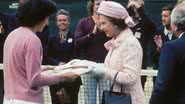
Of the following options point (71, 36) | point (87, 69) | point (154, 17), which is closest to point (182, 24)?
point (87, 69)

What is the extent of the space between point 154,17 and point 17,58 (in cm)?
579

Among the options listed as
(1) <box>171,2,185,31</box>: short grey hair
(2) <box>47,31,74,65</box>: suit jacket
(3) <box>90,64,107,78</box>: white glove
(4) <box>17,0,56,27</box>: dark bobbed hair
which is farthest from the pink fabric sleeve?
(2) <box>47,31,74,65</box>: suit jacket

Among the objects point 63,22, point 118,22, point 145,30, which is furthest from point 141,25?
point 118,22

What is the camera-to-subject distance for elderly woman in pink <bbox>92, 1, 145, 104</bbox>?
5.18 metres

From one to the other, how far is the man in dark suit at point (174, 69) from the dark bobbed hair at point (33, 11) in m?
1.01

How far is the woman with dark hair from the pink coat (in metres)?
0.54

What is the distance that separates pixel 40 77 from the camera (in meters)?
4.79

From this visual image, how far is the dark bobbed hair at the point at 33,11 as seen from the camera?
4.84 meters

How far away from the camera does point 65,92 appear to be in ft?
18.6

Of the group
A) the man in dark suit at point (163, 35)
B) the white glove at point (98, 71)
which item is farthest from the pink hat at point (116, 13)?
the man in dark suit at point (163, 35)

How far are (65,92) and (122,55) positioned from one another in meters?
0.76

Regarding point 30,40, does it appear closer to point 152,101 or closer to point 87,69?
point 87,69

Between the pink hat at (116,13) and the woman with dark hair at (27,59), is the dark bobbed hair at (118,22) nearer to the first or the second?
the pink hat at (116,13)

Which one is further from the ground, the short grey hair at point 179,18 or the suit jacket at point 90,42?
the short grey hair at point 179,18
